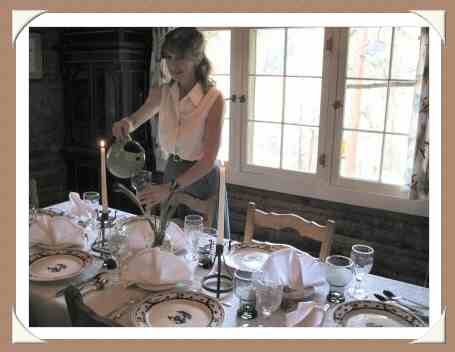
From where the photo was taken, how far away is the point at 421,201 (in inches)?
87.7

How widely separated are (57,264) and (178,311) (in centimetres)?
47

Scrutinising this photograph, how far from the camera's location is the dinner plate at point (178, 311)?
1.05 m

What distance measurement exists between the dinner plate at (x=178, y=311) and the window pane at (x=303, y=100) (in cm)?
165

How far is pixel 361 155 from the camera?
2.46 m

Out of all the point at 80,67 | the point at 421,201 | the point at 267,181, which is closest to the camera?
the point at 421,201

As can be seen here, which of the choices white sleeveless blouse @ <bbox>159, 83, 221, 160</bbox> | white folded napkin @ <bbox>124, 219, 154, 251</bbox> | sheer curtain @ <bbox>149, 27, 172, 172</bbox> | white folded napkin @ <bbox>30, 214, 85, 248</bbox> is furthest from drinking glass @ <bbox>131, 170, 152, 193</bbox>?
sheer curtain @ <bbox>149, 27, 172, 172</bbox>

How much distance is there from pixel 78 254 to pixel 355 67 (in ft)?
5.66

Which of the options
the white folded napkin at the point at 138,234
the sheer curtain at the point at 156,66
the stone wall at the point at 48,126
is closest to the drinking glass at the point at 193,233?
the white folded napkin at the point at 138,234

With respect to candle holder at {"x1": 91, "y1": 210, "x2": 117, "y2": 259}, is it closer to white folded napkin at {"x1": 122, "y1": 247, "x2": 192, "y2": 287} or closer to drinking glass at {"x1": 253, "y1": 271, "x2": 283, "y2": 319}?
white folded napkin at {"x1": 122, "y1": 247, "x2": 192, "y2": 287}

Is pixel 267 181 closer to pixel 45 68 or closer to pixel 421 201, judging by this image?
pixel 421 201

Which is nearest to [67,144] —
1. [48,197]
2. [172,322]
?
[48,197]

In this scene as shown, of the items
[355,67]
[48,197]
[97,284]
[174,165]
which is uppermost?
[355,67]

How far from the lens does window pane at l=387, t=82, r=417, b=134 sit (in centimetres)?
227

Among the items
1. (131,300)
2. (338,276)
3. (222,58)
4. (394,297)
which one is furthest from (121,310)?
(222,58)
